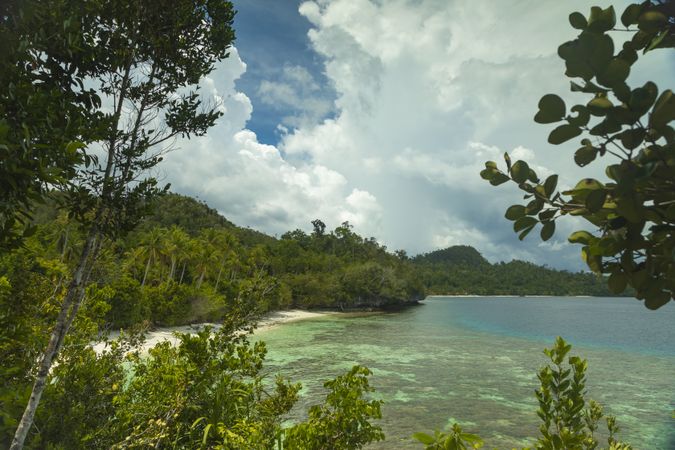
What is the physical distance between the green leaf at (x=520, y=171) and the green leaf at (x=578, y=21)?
1.70 feet

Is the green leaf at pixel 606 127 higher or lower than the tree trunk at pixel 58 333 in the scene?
higher

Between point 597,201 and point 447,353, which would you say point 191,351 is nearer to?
point 597,201

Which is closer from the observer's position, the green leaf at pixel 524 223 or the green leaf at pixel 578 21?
the green leaf at pixel 578 21

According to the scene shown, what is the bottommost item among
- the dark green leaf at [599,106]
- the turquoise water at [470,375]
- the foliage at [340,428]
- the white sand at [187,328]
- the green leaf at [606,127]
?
the white sand at [187,328]

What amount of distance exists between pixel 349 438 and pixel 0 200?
3.82 metres

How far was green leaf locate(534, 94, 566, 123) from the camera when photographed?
117 centimetres

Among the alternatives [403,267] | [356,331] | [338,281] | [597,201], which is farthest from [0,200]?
Result: [403,267]

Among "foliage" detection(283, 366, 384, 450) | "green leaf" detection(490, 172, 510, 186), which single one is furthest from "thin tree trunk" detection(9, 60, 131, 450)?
"green leaf" detection(490, 172, 510, 186)

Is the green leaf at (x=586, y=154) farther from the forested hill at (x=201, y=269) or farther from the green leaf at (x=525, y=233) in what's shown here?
the forested hill at (x=201, y=269)

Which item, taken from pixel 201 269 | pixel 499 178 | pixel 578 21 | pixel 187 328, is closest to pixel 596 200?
pixel 499 178

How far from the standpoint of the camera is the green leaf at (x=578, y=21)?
1.23 metres

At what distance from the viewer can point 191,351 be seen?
4809 mm

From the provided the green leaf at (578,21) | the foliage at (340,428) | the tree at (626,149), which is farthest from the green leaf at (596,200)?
the foliage at (340,428)

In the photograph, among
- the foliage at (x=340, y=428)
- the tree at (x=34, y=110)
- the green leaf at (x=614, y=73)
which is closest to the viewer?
the green leaf at (x=614, y=73)
